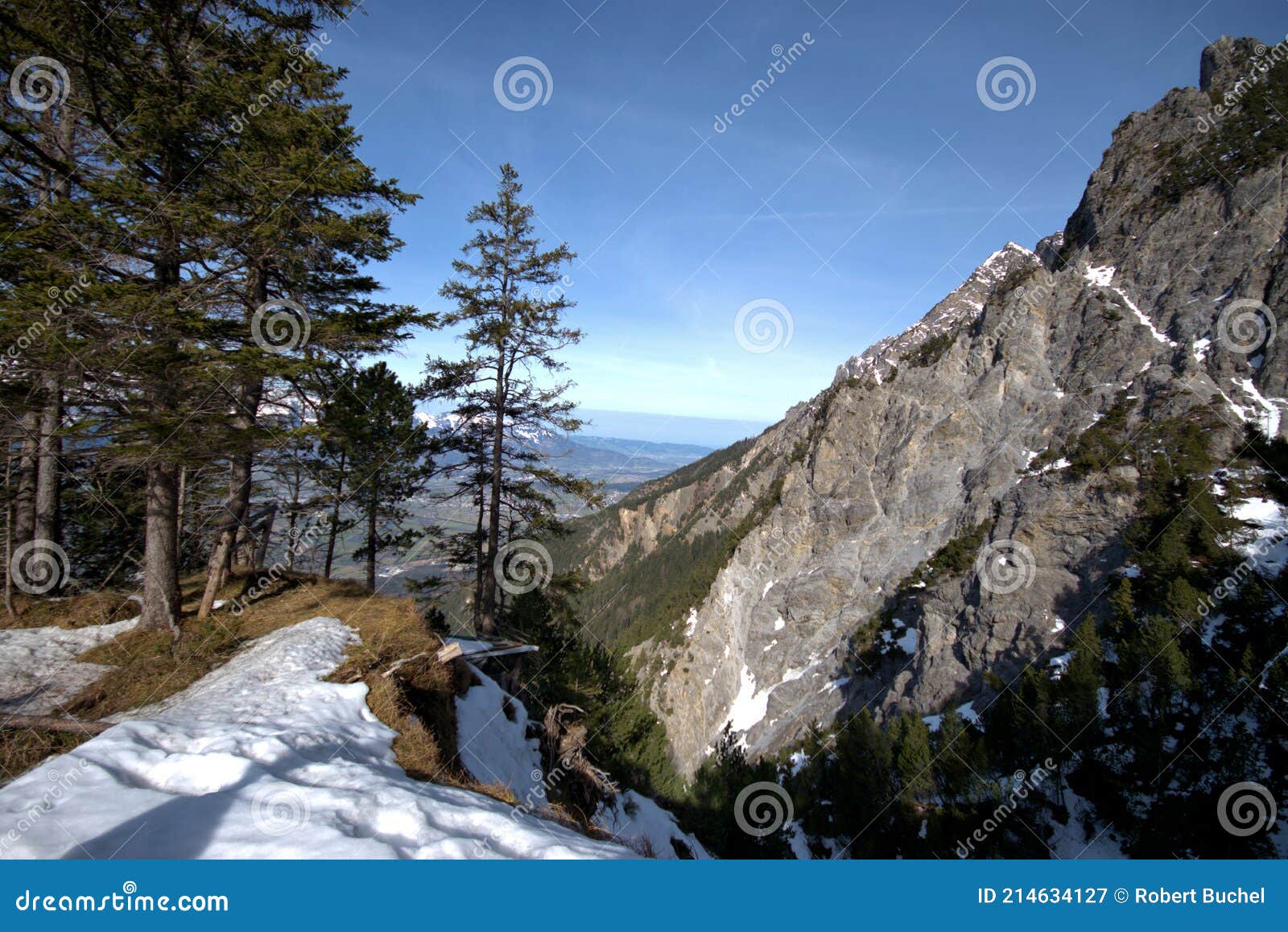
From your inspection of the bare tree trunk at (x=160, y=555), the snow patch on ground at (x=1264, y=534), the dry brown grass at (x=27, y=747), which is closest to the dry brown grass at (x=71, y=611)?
the bare tree trunk at (x=160, y=555)

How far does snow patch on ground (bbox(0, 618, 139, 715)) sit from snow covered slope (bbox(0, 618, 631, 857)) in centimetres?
277

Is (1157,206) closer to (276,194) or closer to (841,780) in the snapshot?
(841,780)

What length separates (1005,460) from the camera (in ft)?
208

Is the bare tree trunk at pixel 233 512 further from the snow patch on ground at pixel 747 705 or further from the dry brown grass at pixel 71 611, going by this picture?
the snow patch on ground at pixel 747 705

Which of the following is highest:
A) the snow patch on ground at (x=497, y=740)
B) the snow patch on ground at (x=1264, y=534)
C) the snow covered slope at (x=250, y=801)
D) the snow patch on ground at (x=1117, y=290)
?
the snow patch on ground at (x=1117, y=290)

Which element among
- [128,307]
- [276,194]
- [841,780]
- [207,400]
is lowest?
[841,780]

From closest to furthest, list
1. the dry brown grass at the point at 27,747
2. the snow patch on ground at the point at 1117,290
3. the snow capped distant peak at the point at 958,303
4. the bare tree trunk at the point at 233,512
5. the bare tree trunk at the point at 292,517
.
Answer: the dry brown grass at the point at 27,747, the bare tree trunk at the point at 233,512, the bare tree trunk at the point at 292,517, the snow patch on ground at the point at 1117,290, the snow capped distant peak at the point at 958,303

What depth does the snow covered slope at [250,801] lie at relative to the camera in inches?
137

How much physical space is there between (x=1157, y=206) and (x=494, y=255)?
281 ft

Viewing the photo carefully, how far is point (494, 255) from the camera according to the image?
13852 millimetres

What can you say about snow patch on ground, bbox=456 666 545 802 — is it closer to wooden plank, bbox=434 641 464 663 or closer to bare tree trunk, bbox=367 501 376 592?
wooden plank, bbox=434 641 464 663

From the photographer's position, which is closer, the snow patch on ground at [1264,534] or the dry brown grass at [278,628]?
the dry brown grass at [278,628]

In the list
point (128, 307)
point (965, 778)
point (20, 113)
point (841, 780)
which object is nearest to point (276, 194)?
point (128, 307)

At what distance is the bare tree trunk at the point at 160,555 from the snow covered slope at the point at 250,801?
4296 millimetres
